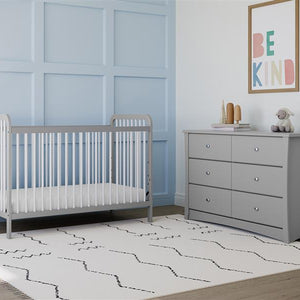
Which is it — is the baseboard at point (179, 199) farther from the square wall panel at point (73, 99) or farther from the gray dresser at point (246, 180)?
the square wall panel at point (73, 99)

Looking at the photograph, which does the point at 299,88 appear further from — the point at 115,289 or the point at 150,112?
the point at 115,289

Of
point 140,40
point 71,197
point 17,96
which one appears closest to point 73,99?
Answer: point 17,96

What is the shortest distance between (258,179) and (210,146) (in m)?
0.49

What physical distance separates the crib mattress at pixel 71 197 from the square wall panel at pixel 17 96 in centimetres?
64

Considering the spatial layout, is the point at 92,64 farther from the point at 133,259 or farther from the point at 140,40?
the point at 133,259

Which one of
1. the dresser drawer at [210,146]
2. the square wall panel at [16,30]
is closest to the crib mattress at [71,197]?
the dresser drawer at [210,146]

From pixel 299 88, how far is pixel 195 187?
1.00 metres

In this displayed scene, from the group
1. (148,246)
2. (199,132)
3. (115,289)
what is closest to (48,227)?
(148,246)

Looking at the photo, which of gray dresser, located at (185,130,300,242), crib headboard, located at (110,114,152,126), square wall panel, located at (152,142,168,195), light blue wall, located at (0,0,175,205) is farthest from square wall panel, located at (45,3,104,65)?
gray dresser, located at (185,130,300,242)

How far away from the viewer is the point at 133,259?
3.18m

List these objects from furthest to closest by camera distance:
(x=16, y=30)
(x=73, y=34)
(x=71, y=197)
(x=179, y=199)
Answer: (x=179, y=199)
(x=73, y=34)
(x=16, y=30)
(x=71, y=197)

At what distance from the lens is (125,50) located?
4.84m

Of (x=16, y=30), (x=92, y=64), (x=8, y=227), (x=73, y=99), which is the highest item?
(x=16, y=30)

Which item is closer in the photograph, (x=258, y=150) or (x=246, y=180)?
(x=258, y=150)
